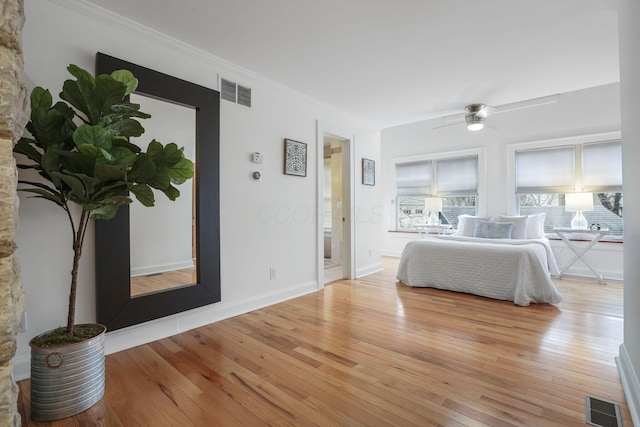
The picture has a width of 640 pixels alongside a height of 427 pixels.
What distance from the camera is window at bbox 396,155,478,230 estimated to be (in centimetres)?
586

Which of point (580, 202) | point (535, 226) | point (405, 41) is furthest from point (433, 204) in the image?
point (405, 41)

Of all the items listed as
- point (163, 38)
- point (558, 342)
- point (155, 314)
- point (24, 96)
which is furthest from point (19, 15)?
point (558, 342)

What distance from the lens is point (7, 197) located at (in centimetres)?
107

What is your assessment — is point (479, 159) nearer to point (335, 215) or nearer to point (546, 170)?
point (546, 170)

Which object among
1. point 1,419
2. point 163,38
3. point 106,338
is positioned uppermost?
point 163,38

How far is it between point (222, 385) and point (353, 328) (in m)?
1.22

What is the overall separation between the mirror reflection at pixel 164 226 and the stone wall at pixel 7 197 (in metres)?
1.19

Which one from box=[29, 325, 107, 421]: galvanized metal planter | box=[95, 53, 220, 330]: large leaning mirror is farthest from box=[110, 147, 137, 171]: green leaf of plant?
box=[29, 325, 107, 421]: galvanized metal planter

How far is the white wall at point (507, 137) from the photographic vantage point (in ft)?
14.7

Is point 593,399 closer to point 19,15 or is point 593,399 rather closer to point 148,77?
point 19,15

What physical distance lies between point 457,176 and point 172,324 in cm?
550

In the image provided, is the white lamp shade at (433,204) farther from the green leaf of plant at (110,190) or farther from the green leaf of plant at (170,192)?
the green leaf of plant at (110,190)

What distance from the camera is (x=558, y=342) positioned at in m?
2.34

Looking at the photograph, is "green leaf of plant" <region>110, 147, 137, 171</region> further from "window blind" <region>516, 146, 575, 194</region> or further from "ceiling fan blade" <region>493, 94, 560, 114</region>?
"window blind" <region>516, 146, 575, 194</region>
